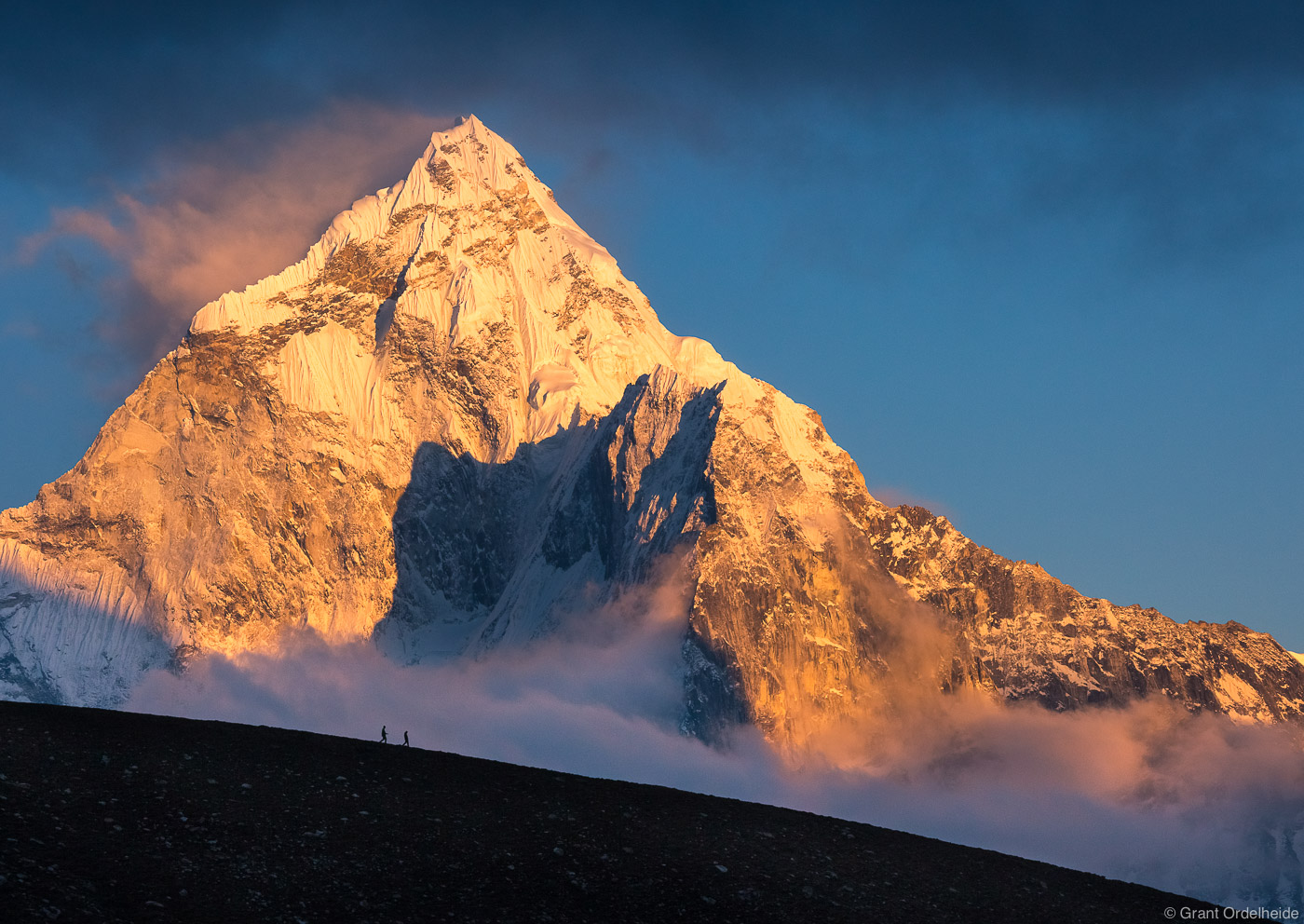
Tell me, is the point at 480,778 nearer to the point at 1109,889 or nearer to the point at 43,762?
the point at 43,762

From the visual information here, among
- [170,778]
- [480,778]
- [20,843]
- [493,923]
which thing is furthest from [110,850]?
[480,778]

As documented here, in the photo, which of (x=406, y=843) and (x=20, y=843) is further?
(x=406, y=843)

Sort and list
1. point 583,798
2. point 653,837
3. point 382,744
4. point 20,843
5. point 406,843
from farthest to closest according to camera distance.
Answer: point 382,744
point 583,798
point 653,837
point 406,843
point 20,843

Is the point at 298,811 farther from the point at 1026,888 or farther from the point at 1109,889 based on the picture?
the point at 1109,889

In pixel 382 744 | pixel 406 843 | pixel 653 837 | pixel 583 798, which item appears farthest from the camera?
pixel 382 744

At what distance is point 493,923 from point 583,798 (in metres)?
11.9

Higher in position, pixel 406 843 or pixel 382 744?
pixel 382 744

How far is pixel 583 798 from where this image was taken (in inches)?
2095

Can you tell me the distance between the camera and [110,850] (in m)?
41.2

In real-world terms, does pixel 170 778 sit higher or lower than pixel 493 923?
higher

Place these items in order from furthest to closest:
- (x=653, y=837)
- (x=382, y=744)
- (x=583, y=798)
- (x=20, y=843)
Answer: (x=382, y=744), (x=583, y=798), (x=653, y=837), (x=20, y=843)

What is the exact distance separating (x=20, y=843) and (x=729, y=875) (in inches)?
815

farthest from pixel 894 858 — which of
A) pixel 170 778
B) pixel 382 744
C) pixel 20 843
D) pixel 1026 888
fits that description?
pixel 20 843

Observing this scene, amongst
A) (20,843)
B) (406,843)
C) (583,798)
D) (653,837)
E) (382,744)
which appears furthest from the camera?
(382,744)
